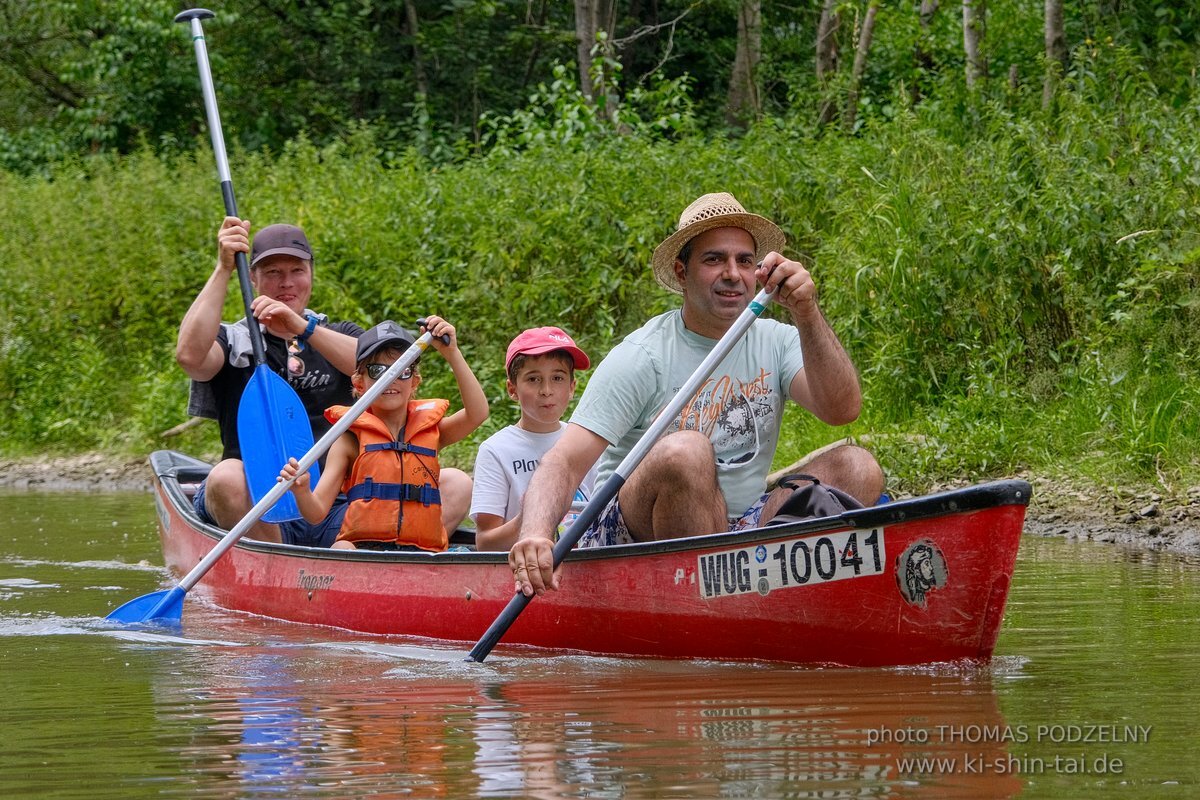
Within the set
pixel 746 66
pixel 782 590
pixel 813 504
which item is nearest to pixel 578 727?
pixel 782 590

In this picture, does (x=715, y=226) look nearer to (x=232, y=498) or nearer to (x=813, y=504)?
(x=813, y=504)

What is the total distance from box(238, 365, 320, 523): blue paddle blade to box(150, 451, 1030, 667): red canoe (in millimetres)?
931

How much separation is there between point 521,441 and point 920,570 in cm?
177

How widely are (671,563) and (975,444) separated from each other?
12.3 feet

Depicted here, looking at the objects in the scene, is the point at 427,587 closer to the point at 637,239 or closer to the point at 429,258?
the point at 637,239

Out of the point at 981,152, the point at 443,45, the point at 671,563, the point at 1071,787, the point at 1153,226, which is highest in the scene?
the point at 443,45

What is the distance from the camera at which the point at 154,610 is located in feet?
17.9

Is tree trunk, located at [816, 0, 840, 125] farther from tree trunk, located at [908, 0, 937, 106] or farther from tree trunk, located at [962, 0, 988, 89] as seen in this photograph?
tree trunk, located at [962, 0, 988, 89]

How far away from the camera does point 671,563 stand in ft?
13.5

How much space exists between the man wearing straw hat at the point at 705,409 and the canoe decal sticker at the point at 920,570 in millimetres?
443

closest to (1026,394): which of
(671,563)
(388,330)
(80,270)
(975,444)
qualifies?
(975,444)

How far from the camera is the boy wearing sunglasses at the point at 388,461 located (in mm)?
5516

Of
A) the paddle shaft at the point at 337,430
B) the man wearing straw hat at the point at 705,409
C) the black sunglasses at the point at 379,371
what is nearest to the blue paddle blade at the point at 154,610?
the paddle shaft at the point at 337,430

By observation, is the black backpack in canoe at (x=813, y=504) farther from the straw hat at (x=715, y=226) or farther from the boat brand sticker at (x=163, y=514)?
the boat brand sticker at (x=163, y=514)
